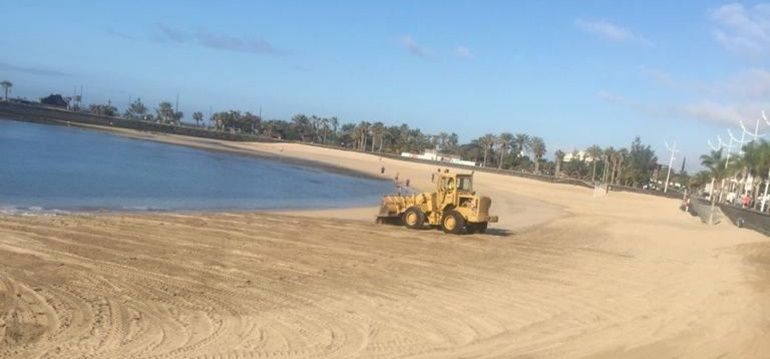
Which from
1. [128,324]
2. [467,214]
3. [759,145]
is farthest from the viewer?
[759,145]

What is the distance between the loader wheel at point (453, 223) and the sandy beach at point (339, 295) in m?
1.25

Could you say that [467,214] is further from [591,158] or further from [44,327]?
[591,158]

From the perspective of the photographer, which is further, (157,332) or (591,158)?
(591,158)

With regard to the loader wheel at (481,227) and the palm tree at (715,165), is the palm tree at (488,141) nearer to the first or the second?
the palm tree at (715,165)

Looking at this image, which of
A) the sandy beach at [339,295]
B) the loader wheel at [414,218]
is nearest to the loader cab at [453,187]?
the loader wheel at [414,218]

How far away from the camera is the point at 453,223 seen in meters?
25.0

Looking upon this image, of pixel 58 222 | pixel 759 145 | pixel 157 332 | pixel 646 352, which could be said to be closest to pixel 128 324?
pixel 157 332

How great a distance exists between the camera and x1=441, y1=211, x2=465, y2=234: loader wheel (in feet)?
81.9

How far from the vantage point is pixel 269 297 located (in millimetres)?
11602

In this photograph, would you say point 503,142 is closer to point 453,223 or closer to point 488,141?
point 488,141

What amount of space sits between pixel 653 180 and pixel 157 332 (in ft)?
586

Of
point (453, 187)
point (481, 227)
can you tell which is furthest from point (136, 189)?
point (481, 227)

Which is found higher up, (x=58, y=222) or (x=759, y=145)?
(x=759, y=145)

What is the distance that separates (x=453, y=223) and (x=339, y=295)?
13.1 m
